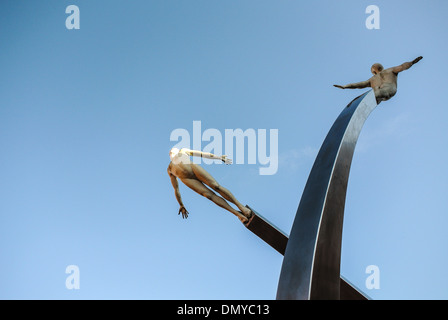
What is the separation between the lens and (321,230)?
211 inches

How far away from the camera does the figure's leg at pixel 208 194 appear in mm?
8906

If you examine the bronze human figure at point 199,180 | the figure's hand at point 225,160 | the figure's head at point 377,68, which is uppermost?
the figure's head at point 377,68

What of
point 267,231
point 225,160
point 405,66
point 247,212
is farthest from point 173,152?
point 405,66

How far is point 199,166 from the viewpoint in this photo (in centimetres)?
904

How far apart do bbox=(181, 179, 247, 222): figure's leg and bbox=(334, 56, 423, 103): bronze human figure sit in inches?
143

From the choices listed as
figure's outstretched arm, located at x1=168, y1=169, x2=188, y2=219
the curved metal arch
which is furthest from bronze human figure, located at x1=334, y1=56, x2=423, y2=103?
figure's outstretched arm, located at x1=168, y1=169, x2=188, y2=219

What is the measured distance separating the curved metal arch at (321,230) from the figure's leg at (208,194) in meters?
2.54

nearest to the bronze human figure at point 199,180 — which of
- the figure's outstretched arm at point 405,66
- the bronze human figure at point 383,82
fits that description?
the bronze human figure at point 383,82

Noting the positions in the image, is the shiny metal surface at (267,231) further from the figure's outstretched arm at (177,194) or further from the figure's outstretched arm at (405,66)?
the figure's outstretched arm at (405,66)

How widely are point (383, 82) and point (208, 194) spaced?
174 inches

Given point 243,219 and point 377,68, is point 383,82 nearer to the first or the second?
point 377,68
